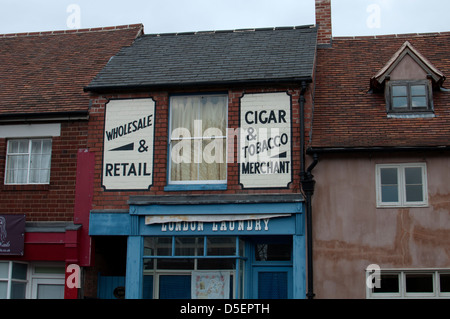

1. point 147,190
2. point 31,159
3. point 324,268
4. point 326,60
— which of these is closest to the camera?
point 324,268

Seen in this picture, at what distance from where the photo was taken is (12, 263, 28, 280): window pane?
48.7 feet

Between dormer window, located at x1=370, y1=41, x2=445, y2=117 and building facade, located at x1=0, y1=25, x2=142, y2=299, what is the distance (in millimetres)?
7243

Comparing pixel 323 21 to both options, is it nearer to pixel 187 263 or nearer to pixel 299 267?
pixel 299 267

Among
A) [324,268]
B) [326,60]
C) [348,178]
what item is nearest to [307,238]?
[324,268]

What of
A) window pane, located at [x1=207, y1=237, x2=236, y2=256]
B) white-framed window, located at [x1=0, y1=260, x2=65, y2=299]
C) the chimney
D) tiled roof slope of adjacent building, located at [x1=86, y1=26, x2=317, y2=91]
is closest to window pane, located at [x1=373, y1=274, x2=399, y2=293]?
window pane, located at [x1=207, y1=237, x2=236, y2=256]

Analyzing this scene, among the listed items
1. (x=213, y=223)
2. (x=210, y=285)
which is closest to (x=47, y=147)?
(x=213, y=223)

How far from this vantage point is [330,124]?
14.7 metres

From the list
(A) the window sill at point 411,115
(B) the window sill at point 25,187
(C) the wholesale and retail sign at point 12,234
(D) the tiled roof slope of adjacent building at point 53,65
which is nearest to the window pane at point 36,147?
(D) the tiled roof slope of adjacent building at point 53,65

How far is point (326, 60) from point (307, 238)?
6045 mm

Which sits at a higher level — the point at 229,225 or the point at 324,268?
the point at 229,225

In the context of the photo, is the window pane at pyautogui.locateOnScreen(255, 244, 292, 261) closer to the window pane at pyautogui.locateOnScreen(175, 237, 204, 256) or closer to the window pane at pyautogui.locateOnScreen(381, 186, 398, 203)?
the window pane at pyautogui.locateOnScreen(175, 237, 204, 256)

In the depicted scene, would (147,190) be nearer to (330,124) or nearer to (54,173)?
(54,173)

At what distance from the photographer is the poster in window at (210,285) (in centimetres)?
1397

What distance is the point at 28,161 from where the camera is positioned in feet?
50.4
